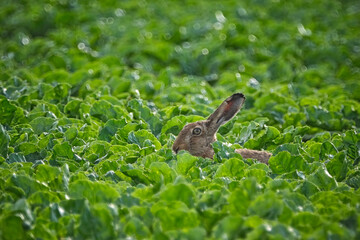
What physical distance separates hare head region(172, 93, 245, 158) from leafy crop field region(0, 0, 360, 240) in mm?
181

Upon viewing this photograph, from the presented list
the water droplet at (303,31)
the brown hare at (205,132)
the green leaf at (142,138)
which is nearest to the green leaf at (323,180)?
the brown hare at (205,132)

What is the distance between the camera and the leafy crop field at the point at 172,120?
3.45m

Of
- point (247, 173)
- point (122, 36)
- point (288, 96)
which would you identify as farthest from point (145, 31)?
point (247, 173)

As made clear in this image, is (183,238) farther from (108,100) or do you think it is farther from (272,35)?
(272,35)

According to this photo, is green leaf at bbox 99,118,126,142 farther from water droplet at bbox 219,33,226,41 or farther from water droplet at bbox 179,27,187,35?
water droplet at bbox 179,27,187,35

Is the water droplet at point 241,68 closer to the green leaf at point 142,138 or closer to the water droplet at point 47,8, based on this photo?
the green leaf at point 142,138

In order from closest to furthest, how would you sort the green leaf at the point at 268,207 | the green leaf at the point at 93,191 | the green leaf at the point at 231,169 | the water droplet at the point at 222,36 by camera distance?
1. the green leaf at the point at 268,207
2. the green leaf at the point at 93,191
3. the green leaf at the point at 231,169
4. the water droplet at the point at 222,36

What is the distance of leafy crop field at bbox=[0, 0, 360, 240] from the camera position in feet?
11.3

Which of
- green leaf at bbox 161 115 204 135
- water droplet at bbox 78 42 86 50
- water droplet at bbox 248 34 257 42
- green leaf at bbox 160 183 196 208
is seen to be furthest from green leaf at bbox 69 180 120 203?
water droplet at bbox 248 34 257 42

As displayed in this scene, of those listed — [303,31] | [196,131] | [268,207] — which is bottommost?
[303,31]

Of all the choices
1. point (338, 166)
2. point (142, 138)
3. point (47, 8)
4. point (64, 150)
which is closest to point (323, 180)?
point (338, 166)

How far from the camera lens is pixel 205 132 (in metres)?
5.08

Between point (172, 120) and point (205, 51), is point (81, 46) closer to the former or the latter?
point (205, 51)

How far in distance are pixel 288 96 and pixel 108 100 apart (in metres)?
2.07
